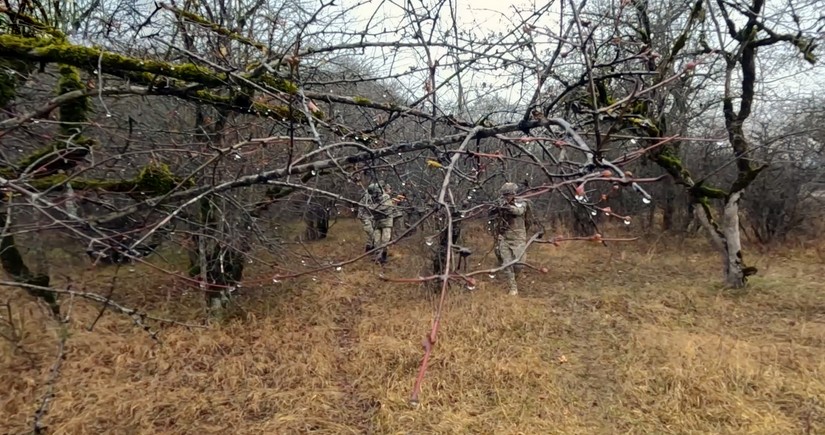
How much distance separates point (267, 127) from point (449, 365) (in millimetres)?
2808

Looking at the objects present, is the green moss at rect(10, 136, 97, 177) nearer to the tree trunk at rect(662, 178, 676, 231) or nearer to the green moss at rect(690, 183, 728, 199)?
the green moss at rect(690, 183, 728, 199)

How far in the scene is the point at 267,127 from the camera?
4699 mm

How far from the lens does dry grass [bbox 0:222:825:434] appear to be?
3715 mm

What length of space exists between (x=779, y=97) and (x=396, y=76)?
7.81m

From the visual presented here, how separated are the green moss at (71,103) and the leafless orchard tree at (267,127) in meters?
0.01

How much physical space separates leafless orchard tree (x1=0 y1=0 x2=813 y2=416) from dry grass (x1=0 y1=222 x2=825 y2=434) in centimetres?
87

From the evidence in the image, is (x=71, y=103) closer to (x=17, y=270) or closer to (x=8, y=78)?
(x=8, y=78)

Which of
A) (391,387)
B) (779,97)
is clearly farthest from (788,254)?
(391,387)

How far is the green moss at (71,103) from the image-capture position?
2.92 m

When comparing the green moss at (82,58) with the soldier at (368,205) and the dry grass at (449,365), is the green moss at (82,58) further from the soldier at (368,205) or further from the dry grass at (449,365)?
the dry grass at (449,365)

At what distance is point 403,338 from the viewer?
5.16 m

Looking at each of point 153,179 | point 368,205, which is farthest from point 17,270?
point 368,205

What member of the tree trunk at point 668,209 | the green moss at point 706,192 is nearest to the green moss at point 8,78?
the green moss at point 706,192

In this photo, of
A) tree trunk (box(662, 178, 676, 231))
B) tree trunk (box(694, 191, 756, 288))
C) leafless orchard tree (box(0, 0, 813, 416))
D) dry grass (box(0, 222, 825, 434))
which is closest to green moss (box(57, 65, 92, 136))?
leafless orchard tree (box(0, 0, 813, 416))
